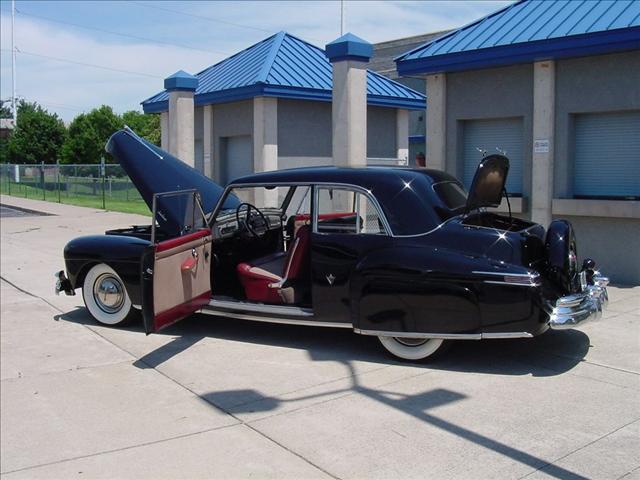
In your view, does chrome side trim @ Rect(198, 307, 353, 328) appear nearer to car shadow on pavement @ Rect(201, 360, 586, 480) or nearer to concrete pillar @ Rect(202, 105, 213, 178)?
car shadow on pavement @ Rect(201, 360, 586, 480)

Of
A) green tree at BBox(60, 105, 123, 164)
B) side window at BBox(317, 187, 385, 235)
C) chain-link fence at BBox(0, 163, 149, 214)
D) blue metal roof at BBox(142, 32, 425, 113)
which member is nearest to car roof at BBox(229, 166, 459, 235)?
side window at BBox(317, 187, 385, 235)

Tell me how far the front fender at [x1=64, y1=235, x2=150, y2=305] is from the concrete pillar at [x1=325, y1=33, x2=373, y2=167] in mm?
4953

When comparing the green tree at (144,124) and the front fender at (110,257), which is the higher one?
the green tree at (144,124)

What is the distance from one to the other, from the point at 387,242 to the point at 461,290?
778 mm

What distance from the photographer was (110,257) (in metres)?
7.02

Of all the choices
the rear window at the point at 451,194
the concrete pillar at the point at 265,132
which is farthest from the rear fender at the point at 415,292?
the concrete pillar at the point at 265,132

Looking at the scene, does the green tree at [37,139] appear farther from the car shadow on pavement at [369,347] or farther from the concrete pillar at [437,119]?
the car shadow on pavement at [369,347]

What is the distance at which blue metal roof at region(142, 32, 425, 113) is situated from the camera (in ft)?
48.3

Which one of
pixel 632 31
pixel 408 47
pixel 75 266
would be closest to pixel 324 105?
pixel 632 31

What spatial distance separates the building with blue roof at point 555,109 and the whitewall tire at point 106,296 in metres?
5.88

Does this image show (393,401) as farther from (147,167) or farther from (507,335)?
(147,167)

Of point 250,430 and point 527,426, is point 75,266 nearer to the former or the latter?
point 250,430

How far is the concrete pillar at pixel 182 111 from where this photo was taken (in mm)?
15987

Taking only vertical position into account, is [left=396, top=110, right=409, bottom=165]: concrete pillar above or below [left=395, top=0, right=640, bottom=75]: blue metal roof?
below
